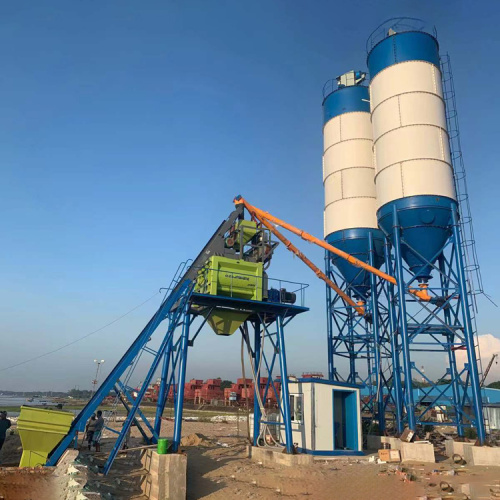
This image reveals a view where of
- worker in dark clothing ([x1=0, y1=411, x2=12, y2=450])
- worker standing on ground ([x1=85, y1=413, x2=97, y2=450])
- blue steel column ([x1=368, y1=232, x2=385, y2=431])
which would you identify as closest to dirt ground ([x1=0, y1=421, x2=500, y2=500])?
worker standing on ground ([x1=85, y1=413, x2=97, y2=450])

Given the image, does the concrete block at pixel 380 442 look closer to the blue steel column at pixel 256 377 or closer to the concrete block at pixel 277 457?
the concrete block at pixel 277 457

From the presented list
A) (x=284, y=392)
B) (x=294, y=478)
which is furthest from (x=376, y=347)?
(x=294, y=478)

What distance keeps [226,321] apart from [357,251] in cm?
1361

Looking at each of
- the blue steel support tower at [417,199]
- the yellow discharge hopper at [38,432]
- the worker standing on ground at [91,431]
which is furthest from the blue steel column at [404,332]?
the yellow discharge hopper at [38,432]

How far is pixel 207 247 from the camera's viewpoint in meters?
17.6

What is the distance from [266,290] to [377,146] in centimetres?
1203

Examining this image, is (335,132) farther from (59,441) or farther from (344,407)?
(59,441)

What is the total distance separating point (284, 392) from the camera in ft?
53.4

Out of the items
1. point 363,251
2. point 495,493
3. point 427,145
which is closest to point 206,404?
point 363,251

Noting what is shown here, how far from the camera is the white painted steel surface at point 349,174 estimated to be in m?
28.2

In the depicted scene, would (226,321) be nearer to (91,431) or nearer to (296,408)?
(296,408)

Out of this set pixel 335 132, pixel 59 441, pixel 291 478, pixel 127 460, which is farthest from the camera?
pixel 335 132

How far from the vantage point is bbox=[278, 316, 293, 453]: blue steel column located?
15.8m

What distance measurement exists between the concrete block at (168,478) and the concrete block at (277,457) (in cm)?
461
